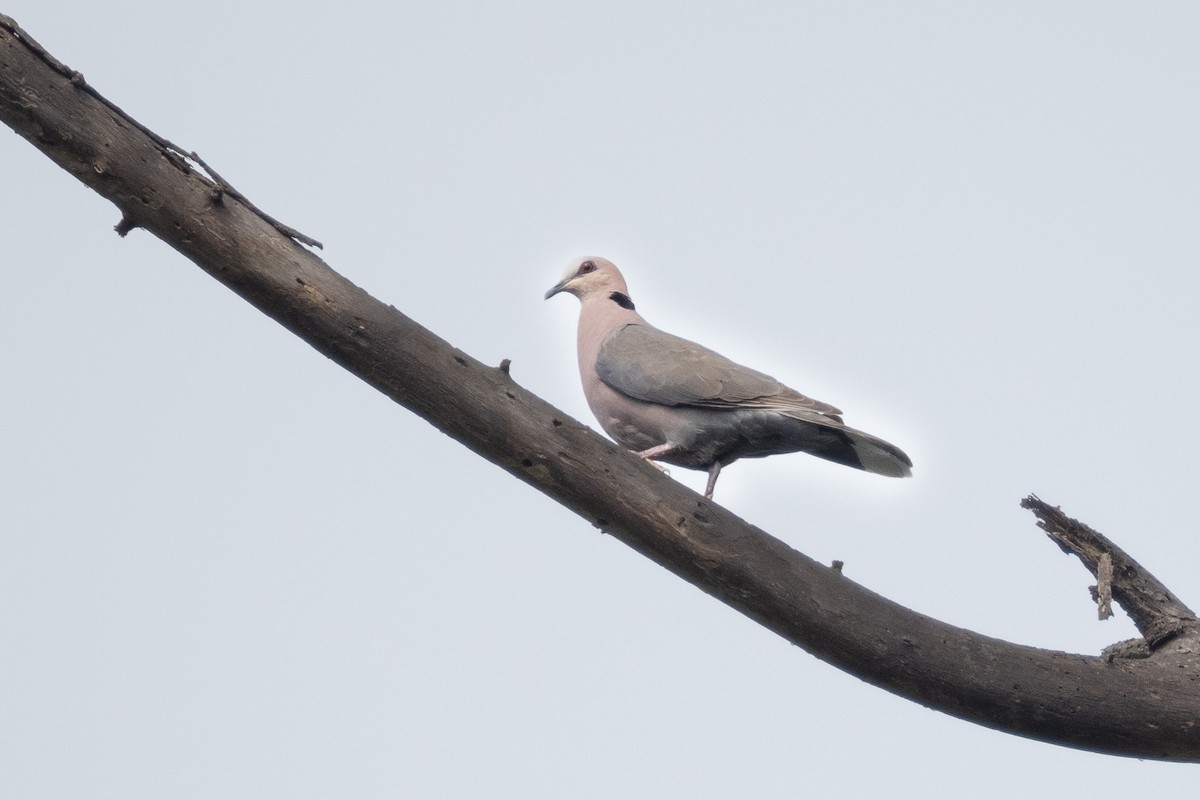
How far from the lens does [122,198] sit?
3.45 m

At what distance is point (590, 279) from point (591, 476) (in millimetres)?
3177

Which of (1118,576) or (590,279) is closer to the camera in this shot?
(1118,576)

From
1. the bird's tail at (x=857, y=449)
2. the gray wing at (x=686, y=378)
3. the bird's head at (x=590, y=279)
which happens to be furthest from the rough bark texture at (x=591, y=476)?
the bird's head at (x=590, y=279)

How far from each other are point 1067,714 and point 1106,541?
2.26 ft

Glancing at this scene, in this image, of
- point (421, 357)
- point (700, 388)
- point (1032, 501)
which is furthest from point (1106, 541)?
point (421, 357)

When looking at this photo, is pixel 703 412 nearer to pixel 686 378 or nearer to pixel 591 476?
pixel 686 378

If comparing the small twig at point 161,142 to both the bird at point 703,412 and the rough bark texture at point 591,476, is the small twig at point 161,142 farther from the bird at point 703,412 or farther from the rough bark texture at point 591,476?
the bird at point 703,412

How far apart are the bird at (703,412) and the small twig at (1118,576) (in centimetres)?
73

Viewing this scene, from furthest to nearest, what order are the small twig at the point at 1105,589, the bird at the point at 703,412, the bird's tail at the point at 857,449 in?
the bird at the point at 703,412, the bird's tail at the point at 857,449, the small twig at the point at 1105,589

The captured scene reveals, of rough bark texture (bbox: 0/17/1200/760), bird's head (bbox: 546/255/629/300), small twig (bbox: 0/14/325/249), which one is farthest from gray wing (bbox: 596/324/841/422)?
small twig (bbox: 0/14/325/249)

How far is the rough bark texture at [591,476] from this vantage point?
3.43m

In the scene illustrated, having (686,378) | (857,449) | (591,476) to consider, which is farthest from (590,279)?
(591,476)

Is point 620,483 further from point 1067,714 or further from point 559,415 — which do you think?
point 1067,714

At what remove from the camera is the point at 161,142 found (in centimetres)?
347
